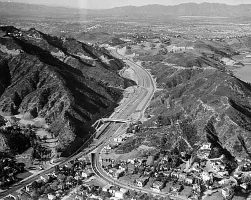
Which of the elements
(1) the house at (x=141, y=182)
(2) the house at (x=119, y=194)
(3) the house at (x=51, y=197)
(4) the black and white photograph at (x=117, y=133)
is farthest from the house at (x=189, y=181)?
(3) the house at (x=51, y=197)

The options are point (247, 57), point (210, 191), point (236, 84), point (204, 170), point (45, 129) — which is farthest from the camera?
point (247, 57)

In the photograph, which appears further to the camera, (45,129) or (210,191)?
(45,129)

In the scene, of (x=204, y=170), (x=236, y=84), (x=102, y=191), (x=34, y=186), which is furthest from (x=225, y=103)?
(x=34, y=186)

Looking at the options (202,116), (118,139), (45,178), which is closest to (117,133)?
(118,139)

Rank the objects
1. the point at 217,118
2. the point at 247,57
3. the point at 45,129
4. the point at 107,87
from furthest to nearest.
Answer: the point at 247,57 → the point at 107,87 → the point at 45,129 → the point at 217,118

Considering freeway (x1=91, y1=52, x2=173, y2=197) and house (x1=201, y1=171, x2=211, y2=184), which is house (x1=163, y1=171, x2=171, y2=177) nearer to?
freeway (x1=91, y1=52, x2=173, y2=197)

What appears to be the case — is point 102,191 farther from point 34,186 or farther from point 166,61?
point 166,61
